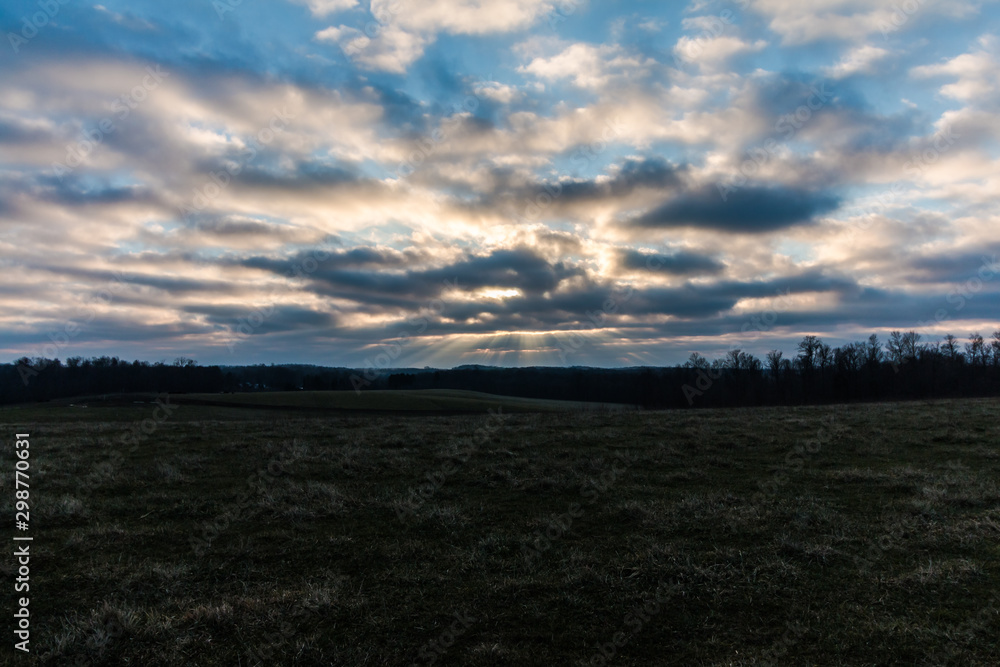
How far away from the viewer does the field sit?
5516 millimetres

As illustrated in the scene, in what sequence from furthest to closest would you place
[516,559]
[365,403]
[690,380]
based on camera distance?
[690,380], [365,403], [516,559]

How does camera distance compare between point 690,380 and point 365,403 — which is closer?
point 365,403

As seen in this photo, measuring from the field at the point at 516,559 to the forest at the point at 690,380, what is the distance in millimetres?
63436

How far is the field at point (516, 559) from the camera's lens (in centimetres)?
552

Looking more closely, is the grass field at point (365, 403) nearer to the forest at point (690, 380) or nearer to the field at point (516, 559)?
the forest at point (690, 380)

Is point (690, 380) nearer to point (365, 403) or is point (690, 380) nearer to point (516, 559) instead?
point (365, 403)

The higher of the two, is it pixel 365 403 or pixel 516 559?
pixel 516 559

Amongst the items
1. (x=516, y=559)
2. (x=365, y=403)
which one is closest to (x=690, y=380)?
(x=365, y=403)

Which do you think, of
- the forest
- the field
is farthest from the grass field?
the field

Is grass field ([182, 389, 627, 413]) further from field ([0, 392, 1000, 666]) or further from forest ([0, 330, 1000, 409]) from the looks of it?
field ([0, 392, 1000, 666])

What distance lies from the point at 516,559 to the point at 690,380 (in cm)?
9618

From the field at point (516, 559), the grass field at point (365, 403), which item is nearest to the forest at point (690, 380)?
the grass field at point (365, 403)

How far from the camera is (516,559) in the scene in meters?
7.97

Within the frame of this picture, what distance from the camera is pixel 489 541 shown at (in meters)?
8.66
